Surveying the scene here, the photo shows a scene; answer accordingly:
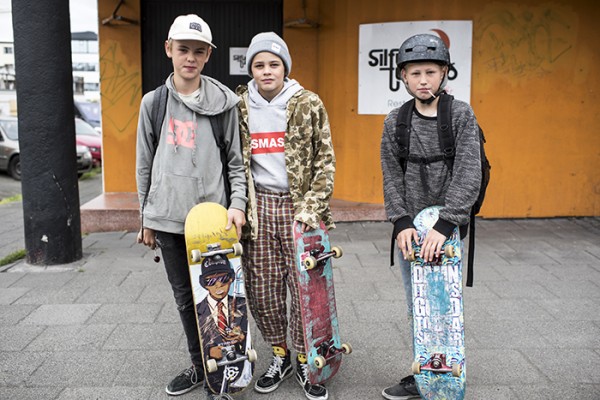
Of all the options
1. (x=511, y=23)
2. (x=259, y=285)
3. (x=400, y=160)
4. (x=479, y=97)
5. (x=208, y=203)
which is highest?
(x=511, y=23)

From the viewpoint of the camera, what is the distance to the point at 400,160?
3.10 m

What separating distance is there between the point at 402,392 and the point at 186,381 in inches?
46.8

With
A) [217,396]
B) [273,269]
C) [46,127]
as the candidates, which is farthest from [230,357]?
[46,127]

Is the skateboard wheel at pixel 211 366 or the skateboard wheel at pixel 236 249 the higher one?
the skateboard wheel at pixel 236 249

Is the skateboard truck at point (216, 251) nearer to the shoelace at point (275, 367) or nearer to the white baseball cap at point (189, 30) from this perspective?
the shoelace at point (275, 367)

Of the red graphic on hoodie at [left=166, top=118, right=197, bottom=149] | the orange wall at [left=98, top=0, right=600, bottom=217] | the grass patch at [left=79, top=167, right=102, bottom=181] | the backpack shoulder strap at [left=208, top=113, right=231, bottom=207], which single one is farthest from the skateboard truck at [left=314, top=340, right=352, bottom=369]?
the grass patch at [left=79, top=167, right=102, bottom=181]

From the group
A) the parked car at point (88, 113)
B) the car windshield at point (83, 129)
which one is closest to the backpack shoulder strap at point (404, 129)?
the car windshield at point (83, 129)

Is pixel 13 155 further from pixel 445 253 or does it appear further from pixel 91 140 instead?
pixel 445 253

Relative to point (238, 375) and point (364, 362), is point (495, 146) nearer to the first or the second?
point (364, 362)

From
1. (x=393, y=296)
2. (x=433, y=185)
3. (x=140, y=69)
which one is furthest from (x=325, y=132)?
(x=140, y=69)

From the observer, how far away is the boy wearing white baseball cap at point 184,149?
119 inches

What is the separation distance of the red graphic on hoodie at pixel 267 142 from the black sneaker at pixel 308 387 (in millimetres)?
1188

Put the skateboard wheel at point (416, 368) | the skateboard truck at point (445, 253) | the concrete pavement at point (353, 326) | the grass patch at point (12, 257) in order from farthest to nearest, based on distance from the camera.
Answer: the grass patch at point (12, 257), the concrete pavement at point (353, 326), the skateboard wheel at point (416, 368), the skateboard truck at point (445, 253)

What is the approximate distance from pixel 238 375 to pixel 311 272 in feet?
2.13
